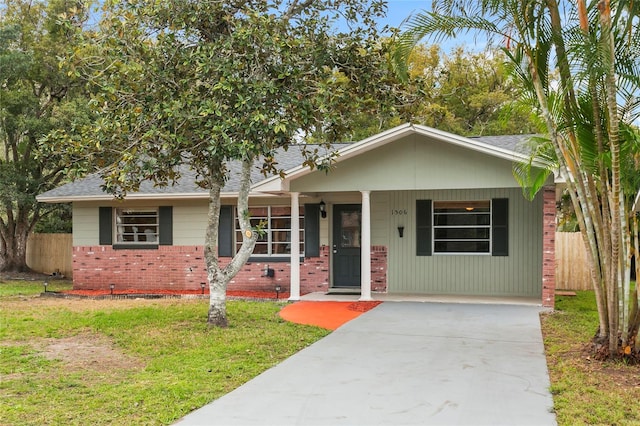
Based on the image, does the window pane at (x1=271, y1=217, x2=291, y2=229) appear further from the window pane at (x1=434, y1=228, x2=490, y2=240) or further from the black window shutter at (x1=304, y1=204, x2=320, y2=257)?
the window pane at (x1=434, y1=228, x2=490, y2=240)

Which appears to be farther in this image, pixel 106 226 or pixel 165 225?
pixel 106 226

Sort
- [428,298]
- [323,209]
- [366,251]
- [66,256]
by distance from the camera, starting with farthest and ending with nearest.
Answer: [66,256] < [323,209] < [428,298] < [366,251]

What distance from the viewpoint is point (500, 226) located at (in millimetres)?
13188

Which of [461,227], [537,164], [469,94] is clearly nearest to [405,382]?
[537,164]

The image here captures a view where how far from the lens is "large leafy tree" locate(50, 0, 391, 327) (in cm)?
817

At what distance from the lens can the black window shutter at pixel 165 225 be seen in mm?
15273

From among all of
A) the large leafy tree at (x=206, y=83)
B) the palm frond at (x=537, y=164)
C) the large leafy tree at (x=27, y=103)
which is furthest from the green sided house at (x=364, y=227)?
the large leafy tree at (x=27, y=103)

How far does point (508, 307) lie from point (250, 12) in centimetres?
722

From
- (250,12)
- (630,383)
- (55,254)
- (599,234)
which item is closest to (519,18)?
(599,234)

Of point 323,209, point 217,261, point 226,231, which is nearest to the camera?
point 217,261

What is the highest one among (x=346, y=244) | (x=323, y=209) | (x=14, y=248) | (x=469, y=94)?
(x=469, y=94)

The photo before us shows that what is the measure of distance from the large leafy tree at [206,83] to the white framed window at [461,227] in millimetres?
4885

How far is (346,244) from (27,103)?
35.6 ft

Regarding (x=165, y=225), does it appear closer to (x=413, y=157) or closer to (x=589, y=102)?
(x=413, y=157)
